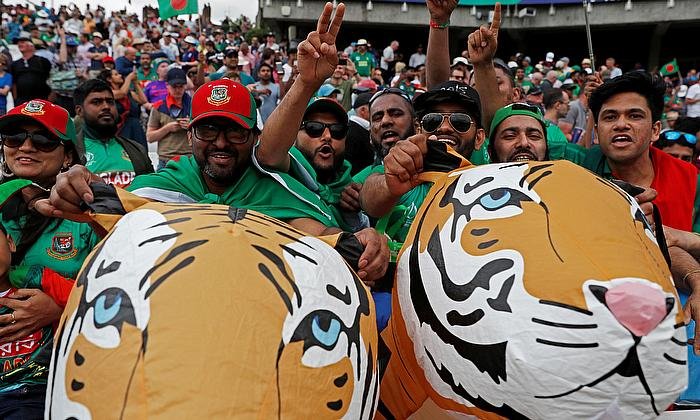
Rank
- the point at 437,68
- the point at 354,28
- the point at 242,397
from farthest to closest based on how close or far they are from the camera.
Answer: the point at 354,28 → the point at 437,68 → the point at 242,397

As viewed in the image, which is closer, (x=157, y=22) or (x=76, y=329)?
(x=76, y=329)

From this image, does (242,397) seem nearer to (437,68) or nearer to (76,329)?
(76,329)

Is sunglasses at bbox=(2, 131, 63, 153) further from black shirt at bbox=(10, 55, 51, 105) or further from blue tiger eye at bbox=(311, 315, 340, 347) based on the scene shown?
black shirt at bbox=(10, 55, 51, 105)

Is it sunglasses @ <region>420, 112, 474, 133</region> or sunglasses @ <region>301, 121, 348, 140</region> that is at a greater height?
sunglasses @ <region>420, 112, 474, 133</region>

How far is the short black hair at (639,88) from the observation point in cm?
294

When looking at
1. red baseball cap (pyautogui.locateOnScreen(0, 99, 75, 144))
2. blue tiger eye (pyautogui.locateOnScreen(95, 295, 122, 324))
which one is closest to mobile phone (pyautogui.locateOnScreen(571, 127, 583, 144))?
red baseball cap (pyautogui.locateOnScreen(0, 99, 75, 144))

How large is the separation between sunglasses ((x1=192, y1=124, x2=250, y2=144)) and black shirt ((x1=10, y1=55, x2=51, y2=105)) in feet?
20.5

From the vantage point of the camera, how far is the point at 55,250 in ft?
8.35

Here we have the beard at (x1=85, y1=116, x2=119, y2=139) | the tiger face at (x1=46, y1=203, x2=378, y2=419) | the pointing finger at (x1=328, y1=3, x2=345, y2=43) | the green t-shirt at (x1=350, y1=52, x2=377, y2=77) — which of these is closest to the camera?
the tiger face at (x1=46, y1=203, x2=378, y2=419)

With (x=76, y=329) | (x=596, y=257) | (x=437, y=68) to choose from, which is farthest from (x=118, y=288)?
(x=437, y=68)

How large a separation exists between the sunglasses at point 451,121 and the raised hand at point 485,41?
539 millimetres

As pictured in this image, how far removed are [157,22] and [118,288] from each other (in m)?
22.5

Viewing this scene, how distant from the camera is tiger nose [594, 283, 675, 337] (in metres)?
1.36

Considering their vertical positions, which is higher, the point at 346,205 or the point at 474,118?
the point at 474,118
